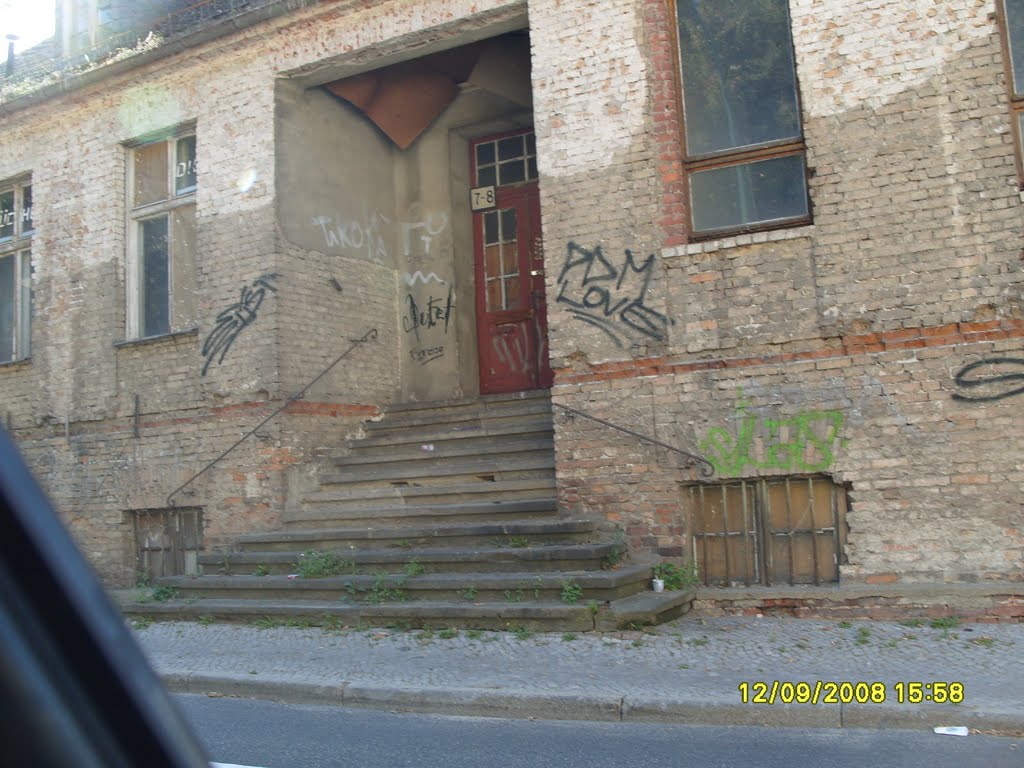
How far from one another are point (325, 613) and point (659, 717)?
3543 millimetres

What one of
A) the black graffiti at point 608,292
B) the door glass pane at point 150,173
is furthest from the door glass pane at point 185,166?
the black graffiti at point 608,292

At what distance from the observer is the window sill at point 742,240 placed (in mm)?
7824

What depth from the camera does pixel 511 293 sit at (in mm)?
11672

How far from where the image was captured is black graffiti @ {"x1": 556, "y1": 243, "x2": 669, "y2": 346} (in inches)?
327

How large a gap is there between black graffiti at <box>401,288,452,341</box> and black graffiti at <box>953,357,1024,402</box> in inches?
246

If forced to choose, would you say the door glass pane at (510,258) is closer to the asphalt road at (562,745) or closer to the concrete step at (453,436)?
the concrete step at (453,436)

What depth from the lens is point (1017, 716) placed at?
4.64m

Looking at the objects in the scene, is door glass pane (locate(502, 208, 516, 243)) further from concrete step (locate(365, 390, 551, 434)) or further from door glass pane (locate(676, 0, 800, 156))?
door glass pane (locate(676, 0, 800, 156))

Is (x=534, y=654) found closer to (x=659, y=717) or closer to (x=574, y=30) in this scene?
(x=659, y=717)

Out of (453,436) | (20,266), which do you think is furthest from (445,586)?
(20,266)

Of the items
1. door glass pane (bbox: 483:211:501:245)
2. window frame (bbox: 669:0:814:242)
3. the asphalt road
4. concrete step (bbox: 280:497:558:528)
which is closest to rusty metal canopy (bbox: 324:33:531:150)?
door glass pane (bbox: 483:211:501:245)

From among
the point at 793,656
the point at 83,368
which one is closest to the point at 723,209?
the point at 793,656

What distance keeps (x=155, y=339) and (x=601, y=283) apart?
551cm

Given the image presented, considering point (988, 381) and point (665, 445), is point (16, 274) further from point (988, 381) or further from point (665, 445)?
point (988, 381)
